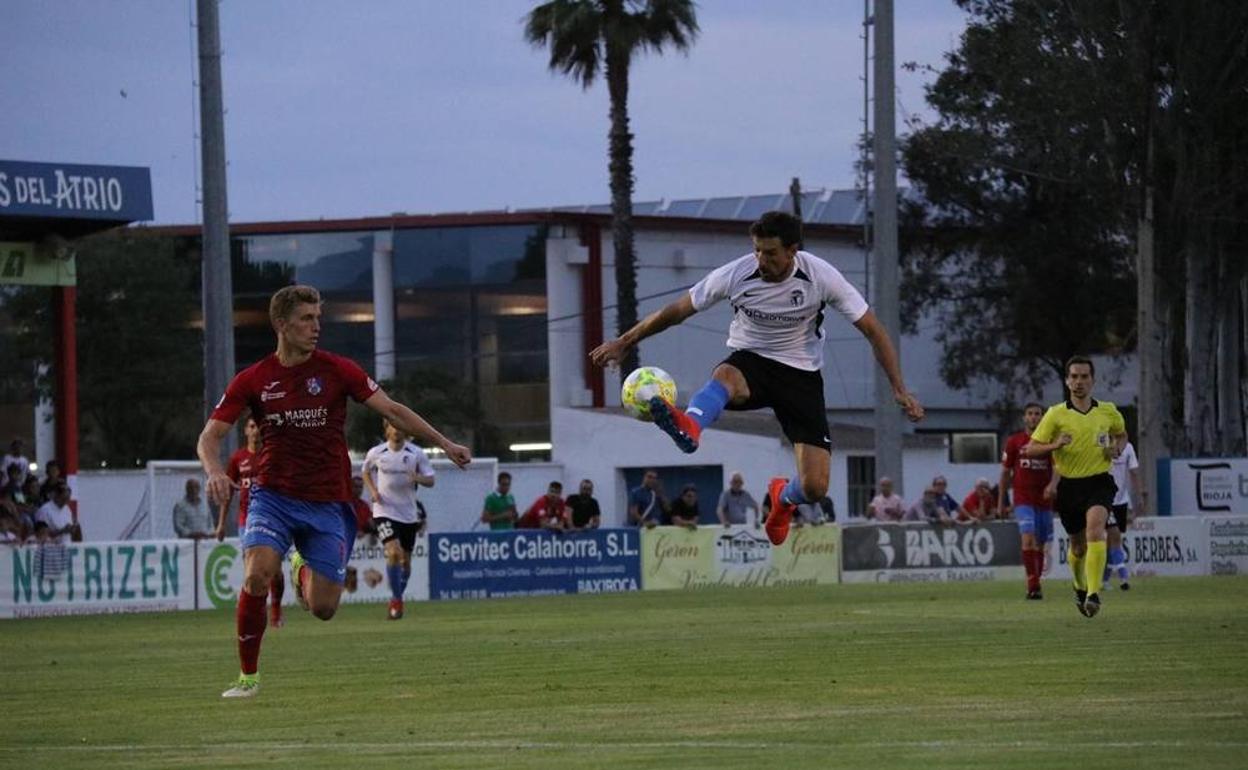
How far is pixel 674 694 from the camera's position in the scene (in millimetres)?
12258

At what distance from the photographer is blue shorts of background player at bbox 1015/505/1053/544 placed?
2428cm

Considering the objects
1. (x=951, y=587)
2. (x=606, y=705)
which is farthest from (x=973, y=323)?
(x=606, y=705)

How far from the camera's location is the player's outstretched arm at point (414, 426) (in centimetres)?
1222

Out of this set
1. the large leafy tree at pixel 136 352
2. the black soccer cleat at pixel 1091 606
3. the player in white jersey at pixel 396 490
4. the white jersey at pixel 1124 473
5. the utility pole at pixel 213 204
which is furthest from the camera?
the large leafy tree at pixel 136 352

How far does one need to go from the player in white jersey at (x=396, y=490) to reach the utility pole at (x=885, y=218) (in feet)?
46.2


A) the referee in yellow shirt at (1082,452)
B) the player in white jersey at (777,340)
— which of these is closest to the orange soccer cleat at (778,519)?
the player in white jersey at (777,340)

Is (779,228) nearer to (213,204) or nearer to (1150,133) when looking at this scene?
(213,204)

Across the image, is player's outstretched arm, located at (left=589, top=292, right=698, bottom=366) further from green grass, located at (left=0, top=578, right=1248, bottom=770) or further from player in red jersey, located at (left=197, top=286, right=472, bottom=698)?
green grass, located at (left=0, top=578, right=1248, bottom=770)

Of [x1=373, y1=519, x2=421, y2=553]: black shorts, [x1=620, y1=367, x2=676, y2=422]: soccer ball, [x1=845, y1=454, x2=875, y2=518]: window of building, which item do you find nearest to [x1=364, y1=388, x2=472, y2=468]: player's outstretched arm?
[x1=620, y1=367, x2=676, y2=422]: soccer ball

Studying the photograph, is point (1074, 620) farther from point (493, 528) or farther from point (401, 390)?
point (401, 390)

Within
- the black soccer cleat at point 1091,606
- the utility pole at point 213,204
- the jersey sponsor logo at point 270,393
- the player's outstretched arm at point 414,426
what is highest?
the utility pole at point 213,204

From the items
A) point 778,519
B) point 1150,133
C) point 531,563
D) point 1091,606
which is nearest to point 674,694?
point 778,519

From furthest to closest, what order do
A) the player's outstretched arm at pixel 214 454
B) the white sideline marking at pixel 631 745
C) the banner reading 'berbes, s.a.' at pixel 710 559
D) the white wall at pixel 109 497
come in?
the white wall at pixel 109 497, the banner reading 'berbes, s.a.' at pixel 710 559, the player's outstretched arm at pixel 214 454, the white sideline marking at pixel 631 745

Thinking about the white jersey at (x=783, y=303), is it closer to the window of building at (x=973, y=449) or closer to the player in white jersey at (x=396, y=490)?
the player in white jersey at (x=396, y=490)
